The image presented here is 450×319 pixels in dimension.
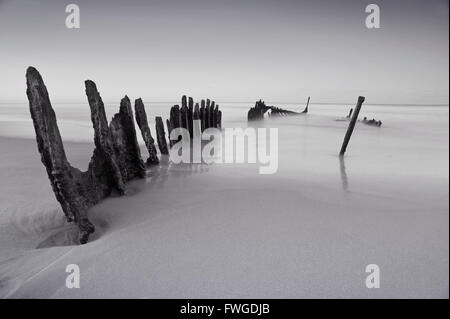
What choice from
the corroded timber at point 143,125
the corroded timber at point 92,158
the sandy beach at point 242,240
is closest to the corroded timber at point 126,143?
the corroded timber at point 92,158

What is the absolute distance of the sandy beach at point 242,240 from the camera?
191cm

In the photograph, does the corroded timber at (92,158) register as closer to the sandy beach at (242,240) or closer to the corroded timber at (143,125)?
the sandy beach at (242,240)

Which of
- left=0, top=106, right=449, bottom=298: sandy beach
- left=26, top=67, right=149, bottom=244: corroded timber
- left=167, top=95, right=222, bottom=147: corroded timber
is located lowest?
left=0, top=106, right=449, bottom=298: sandy beach

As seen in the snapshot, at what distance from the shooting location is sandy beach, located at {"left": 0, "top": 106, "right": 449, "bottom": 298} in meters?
1.91

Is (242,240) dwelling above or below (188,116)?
below

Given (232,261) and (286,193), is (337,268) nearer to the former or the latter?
(232,261)

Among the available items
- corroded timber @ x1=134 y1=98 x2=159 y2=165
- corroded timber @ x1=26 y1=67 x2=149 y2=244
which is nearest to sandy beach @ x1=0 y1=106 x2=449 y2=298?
corroded timber @ x1=26 y1=67 x2=149 y2=244

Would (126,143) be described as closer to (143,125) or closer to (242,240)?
(143,125)

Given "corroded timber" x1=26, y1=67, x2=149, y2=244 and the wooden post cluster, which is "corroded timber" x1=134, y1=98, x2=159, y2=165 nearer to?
"corroded timber" x1=26, y1=67, x2=149, y2=244

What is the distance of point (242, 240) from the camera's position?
245 centimetres

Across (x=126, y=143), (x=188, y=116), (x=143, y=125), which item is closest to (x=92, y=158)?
(x=126, y=143)

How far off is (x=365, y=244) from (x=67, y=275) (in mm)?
2204

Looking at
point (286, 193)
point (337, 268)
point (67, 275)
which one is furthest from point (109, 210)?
point (337, 268)

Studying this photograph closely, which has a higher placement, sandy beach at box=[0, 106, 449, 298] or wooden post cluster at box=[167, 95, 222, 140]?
wooden post cluster at box=[167, 95, 222, 140]
